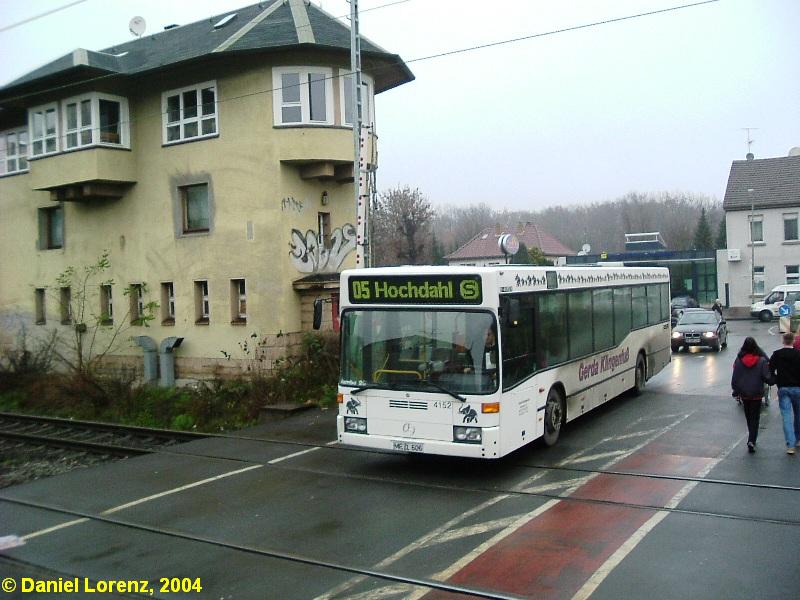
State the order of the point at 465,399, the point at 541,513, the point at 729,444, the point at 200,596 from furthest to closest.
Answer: the point at 729,444
the point at 465,399
the point at 541,513
the point at 200,596

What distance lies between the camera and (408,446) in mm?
10500

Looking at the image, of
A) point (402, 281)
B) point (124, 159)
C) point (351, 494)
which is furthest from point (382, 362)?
point (124, 159)

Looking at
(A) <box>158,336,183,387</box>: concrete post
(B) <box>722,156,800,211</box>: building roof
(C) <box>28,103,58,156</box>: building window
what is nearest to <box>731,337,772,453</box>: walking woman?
(A) <box>158,336,183,387</box>: concrete post

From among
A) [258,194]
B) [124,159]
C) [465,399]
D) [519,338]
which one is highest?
[124,159]

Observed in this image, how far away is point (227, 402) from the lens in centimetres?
2166

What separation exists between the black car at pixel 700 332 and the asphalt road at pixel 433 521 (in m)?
13.7

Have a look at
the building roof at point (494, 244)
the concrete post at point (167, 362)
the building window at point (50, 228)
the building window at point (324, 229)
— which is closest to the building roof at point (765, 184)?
the building roof at point (494, 244)

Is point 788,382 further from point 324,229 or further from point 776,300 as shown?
point 776,300

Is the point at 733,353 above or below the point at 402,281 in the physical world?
below

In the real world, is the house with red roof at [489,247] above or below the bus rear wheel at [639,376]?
above

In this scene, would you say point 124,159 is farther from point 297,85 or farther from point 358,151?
point 358,151

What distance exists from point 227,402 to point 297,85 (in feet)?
29.4

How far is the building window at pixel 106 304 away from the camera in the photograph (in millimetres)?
26297

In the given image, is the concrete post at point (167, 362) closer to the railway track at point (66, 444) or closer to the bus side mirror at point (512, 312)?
the railway track at point (66, 444)
